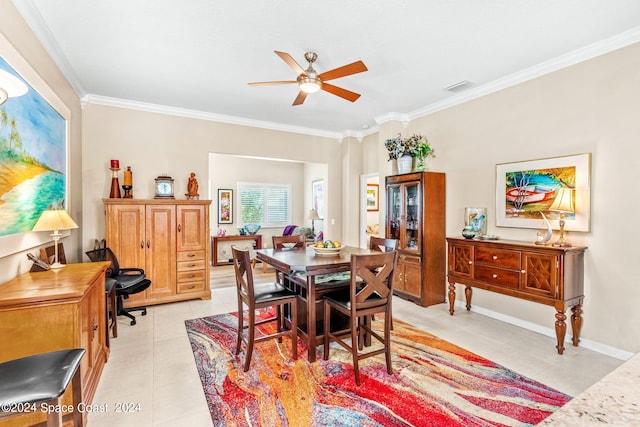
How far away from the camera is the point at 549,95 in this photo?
10.9 ft

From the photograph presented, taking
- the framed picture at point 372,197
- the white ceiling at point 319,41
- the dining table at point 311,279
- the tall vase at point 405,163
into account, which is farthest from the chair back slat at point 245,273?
the framed picture at point 372,197

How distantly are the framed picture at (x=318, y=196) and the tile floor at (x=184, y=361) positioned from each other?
4.25 m

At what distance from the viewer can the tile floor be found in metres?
2.11

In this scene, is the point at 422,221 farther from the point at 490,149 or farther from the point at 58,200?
the point at 58,200

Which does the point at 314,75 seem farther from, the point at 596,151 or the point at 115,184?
the point at 115,184

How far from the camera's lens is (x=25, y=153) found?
88.0 inches

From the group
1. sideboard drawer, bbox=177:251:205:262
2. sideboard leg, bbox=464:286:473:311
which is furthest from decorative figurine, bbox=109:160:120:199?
sideboard leg, bbox=464:286:473:311

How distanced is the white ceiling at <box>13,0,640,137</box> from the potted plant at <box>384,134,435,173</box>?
0.66 m

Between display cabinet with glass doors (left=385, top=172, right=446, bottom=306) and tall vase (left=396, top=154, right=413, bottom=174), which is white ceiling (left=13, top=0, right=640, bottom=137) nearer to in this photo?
tall vase (left=396, top=154, right=413, bottom=174)

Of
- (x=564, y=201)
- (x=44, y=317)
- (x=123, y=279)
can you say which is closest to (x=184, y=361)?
(x=44, y=317)

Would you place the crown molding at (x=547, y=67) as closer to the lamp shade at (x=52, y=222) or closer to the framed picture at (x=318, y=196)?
the framed picture at (x=318, y=196)

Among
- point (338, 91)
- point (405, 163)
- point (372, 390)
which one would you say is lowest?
point (372, 390)

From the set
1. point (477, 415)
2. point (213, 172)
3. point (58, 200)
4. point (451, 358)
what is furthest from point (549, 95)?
point (213, 172)

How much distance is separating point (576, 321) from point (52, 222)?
4.63m
